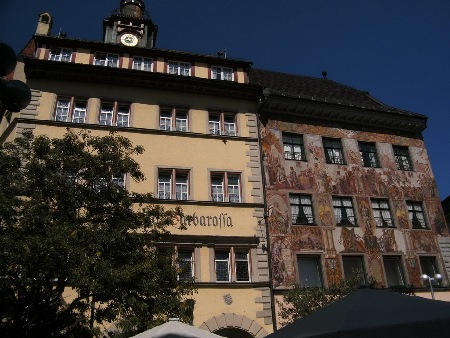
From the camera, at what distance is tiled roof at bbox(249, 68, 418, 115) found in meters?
24.4

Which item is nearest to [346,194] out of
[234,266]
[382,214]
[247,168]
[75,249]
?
[382,214]

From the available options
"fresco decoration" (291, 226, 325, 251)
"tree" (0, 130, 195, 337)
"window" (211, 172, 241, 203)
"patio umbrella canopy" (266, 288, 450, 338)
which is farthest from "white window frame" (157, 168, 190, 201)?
"patio umbrella canopy" (266, 288, 450, 338)

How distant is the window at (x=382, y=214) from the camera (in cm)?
2002

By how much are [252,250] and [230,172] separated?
3526 mm

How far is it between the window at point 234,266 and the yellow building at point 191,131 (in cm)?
4

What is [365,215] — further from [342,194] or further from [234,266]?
[234,266]

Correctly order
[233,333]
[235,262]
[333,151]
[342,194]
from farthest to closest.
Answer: [333,151] → [342,194] → [235,262] → [233,333]

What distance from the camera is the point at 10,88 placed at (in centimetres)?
452

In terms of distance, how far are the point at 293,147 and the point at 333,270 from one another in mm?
5981

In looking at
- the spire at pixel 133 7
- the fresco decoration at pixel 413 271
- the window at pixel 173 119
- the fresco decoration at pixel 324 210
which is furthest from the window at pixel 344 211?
the spire at pixel 133 7

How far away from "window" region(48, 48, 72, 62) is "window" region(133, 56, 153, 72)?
9.64 feet

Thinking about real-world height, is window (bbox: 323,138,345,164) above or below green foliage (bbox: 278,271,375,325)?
above

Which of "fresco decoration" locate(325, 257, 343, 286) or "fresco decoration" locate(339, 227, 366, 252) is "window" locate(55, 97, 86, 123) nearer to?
"fresco decoration" locate(325, 257, 343, 286)

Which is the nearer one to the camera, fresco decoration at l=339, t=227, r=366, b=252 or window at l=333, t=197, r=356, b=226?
fresco decoration at l=339, t=227, r=366, b=252
